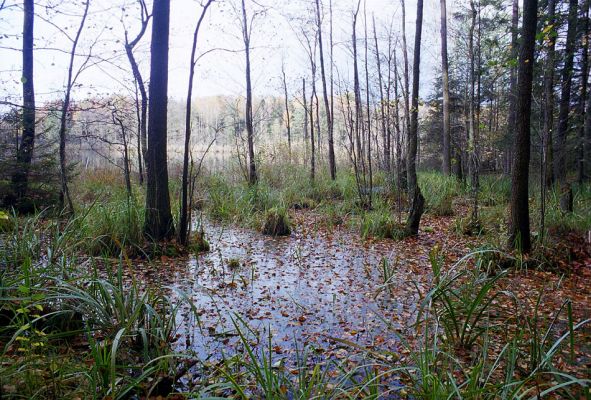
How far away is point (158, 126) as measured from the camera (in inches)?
216

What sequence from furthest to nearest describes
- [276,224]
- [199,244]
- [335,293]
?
1. [276,224]
2. [199,244]
3. [335,293]

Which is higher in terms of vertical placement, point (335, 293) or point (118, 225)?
point (118, 225)

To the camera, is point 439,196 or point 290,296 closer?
point 290,296

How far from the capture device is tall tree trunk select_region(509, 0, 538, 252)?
456 centimetres

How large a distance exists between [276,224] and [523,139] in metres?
4.37

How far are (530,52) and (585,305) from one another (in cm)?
307

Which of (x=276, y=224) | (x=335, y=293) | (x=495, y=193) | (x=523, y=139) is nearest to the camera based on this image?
(x=335, y=293)

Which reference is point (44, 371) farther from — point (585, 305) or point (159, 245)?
point (585, 305)

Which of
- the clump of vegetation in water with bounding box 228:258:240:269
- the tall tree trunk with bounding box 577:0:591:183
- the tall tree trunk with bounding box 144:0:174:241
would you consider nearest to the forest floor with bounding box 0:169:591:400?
the clump of vegetation in water with bounding box 228:258:240:269

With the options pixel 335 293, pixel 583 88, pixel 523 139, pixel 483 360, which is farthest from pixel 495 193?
pixel 483 360

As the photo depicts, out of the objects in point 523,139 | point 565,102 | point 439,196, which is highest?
point 565,102

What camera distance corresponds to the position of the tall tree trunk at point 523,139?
15.0ft

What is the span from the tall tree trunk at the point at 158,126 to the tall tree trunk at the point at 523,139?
4.98 m

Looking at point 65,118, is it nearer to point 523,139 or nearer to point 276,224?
point 276,224
